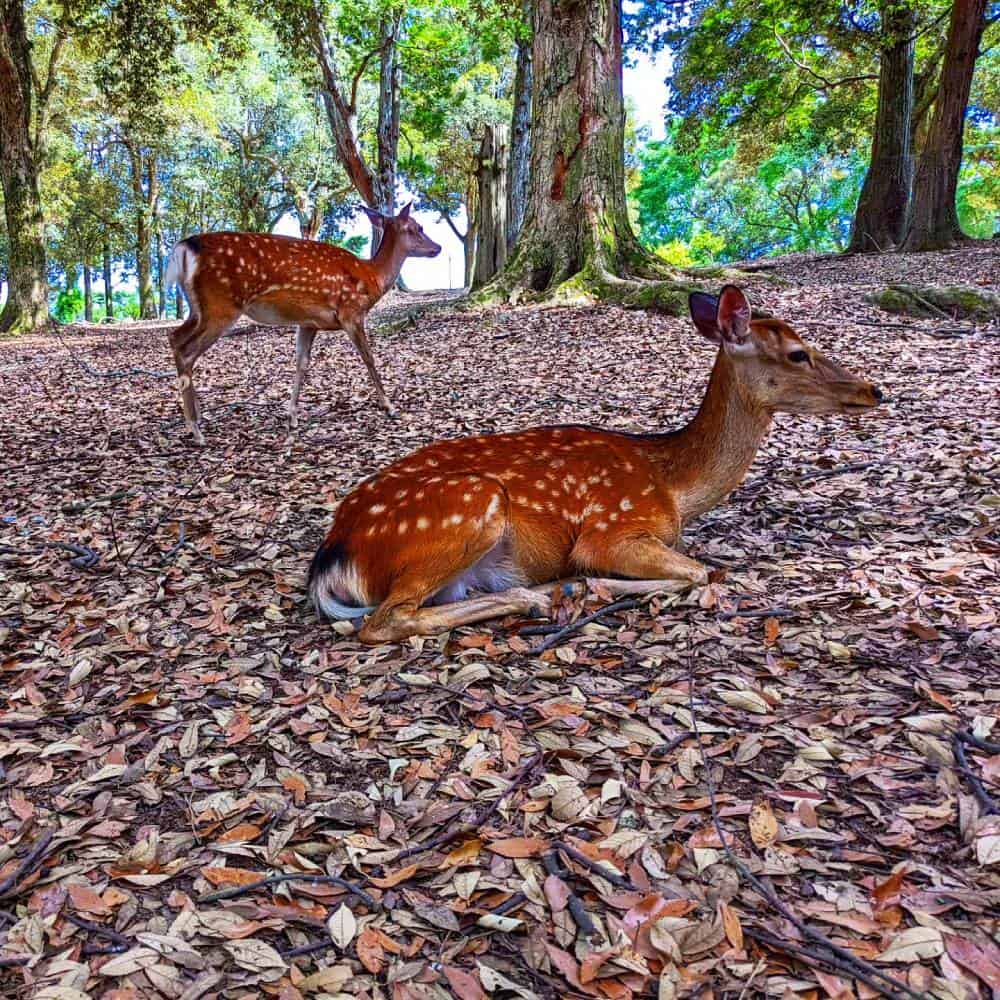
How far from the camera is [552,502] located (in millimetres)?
3523

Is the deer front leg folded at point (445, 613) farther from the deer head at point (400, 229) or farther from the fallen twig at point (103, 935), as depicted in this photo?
the deer head at point (400, 229)

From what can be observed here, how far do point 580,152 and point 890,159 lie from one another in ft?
27.6

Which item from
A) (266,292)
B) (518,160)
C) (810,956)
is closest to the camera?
(810,956)

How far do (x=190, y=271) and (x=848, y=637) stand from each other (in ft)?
19.0

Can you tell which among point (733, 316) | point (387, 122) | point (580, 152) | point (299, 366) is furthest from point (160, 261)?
point (733, 316)

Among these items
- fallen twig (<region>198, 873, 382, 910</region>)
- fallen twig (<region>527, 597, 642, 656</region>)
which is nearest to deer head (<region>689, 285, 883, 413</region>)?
fallen twig (<region>527, 597, 642, 656</region>)

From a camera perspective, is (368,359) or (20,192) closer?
(368,359)

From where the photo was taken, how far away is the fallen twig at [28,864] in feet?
6.43

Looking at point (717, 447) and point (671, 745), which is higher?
point (717, 447)

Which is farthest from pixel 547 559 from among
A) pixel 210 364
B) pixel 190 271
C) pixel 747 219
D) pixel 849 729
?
pixel 747 219

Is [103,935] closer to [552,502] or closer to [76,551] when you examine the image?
[552,502]

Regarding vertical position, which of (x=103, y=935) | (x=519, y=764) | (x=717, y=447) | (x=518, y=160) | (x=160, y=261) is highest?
(x=518, y=160)

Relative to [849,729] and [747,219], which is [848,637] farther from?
[747,219]

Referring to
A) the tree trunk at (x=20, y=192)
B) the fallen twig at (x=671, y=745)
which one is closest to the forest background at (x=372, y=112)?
the tree trunk at (x=20, y=192)
